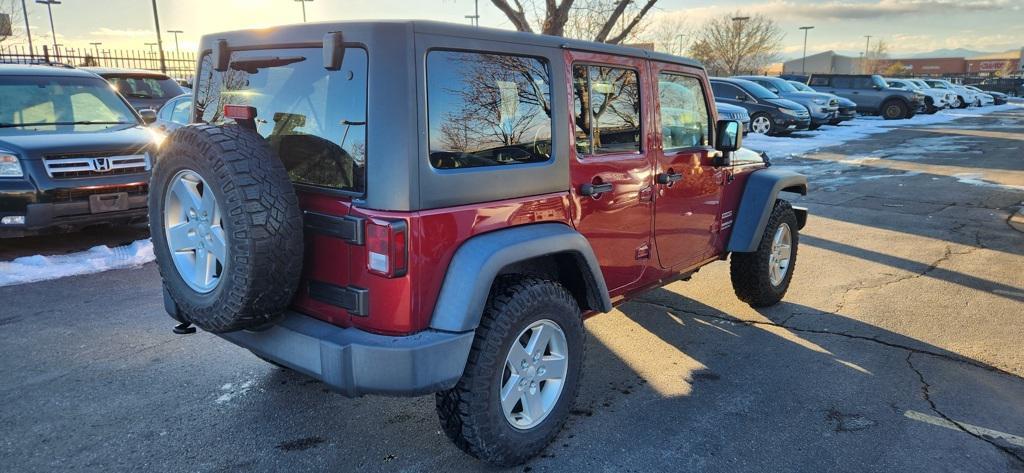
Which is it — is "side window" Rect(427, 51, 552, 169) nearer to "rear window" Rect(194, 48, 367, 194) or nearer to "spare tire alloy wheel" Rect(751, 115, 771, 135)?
"rear window" Rect(194, 48, 367, 194)

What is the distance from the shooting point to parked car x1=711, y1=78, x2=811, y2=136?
18.5 metres

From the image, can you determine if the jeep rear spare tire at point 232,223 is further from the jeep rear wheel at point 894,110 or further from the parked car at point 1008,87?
the parked car at point 1008,87

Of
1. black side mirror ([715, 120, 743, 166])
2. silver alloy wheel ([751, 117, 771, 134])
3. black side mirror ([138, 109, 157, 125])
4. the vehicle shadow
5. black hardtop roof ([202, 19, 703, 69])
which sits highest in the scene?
black hardtop roof ([202, 19, 703, 69])

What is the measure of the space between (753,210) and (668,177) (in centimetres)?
117

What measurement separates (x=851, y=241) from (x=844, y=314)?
8.63ft

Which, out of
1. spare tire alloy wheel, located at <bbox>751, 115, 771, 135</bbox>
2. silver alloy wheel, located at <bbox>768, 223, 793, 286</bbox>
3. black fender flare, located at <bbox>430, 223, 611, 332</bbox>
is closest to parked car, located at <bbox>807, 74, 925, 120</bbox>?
spare tire alloy wheel, located at <bbox>751, 115, 771, 135</bbox>

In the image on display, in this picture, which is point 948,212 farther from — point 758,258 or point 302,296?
point 302,296

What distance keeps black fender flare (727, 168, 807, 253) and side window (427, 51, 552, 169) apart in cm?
215

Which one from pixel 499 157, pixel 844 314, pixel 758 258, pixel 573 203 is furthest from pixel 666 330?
pixel 499 157

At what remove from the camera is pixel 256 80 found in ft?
9.59

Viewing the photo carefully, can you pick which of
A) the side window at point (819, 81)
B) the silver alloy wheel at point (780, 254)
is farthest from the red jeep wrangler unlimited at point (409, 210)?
the side window at point (819, 81)

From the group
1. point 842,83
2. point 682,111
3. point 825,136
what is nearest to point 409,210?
point 682,111

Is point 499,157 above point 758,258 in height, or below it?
above

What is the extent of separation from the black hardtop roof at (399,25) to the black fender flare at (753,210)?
5.75 ft
